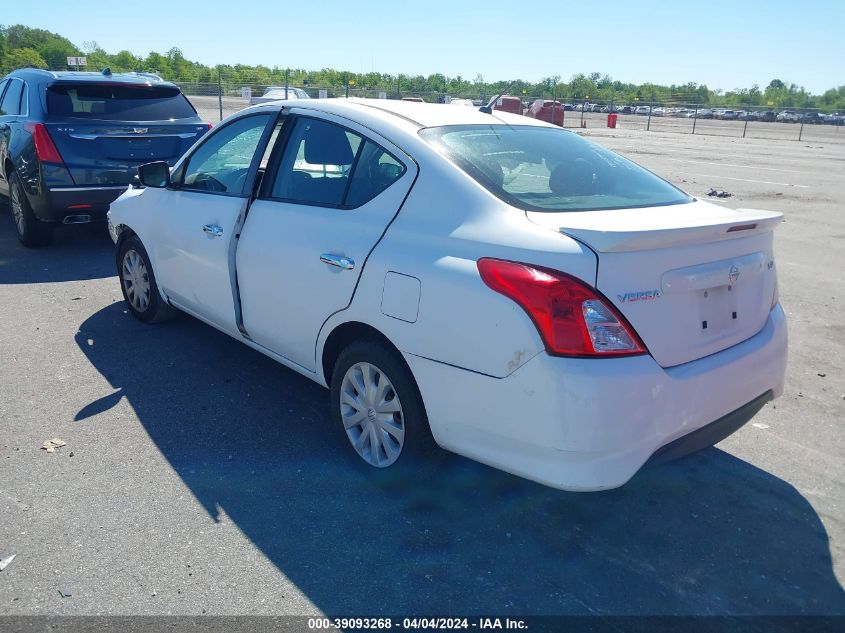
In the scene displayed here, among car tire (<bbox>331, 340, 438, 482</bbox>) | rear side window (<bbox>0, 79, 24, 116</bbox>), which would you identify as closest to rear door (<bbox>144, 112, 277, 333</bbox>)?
car tire (<bbox>331, 340, 438, 482</bbox>)

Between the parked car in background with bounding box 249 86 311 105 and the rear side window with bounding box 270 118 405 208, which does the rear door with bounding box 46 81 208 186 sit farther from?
the parked car in background with bounding box 249 86 311 105

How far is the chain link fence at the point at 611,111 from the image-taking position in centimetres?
3228

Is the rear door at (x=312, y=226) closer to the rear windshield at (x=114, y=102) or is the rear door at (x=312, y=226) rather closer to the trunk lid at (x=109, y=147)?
the trunk lid at (x=109, y=147)

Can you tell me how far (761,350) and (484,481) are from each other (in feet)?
4.63

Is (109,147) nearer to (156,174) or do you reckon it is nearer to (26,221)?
(26,221)

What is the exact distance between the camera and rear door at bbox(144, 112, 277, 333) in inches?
166

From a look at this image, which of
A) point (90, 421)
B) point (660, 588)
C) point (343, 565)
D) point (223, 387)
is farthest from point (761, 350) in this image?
point (90, 421)

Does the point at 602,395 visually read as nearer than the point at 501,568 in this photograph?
Yes

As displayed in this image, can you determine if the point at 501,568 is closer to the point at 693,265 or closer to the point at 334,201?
the point at 693,265

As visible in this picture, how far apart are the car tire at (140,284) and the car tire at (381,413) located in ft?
7.71

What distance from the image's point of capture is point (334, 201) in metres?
3.61

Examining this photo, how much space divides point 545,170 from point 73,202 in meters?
5.49

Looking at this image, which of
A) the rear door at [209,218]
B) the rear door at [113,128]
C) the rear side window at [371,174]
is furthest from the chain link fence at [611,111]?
the rear side window at [371,174]

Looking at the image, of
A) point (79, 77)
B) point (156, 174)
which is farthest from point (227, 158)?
point (79, 77)
